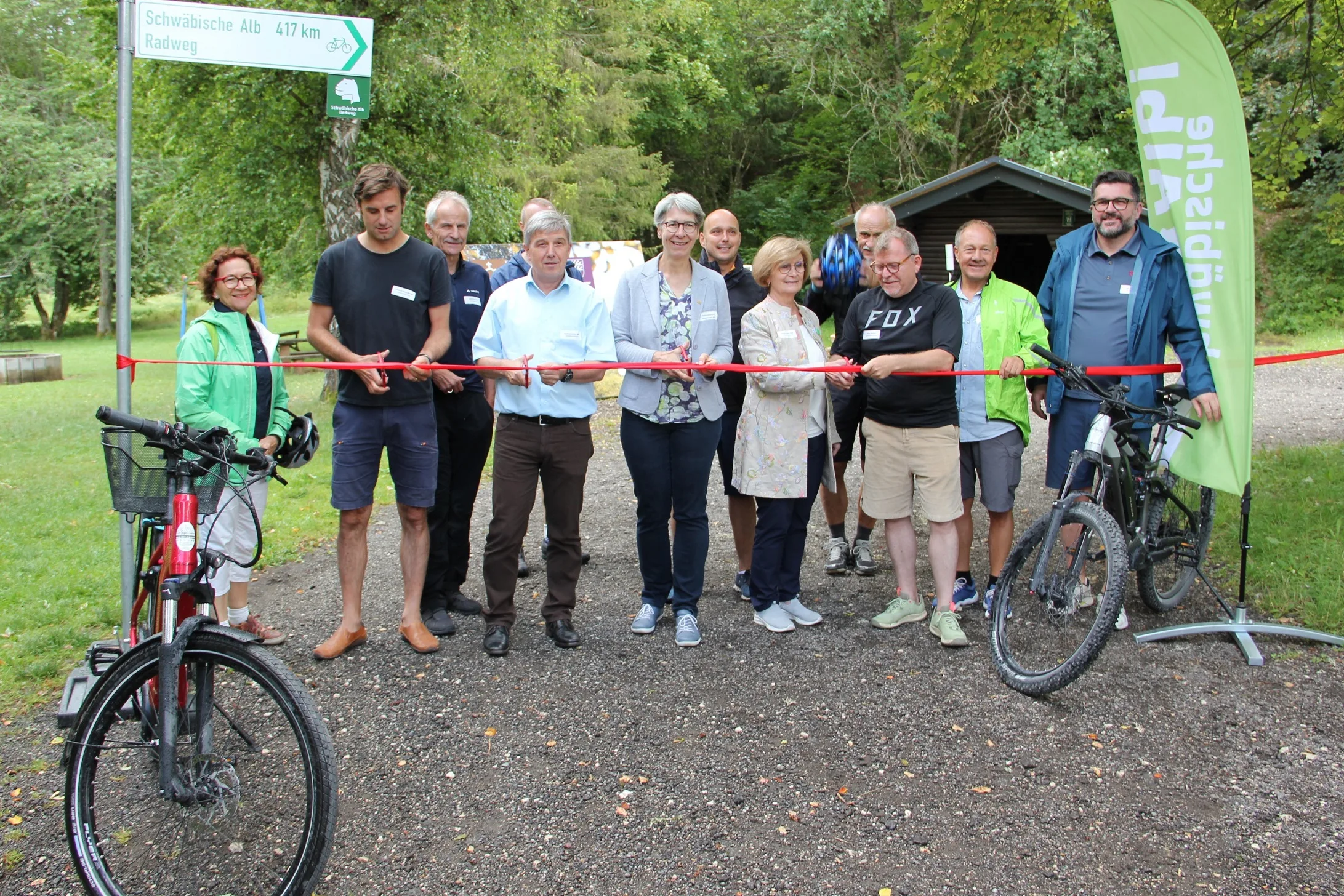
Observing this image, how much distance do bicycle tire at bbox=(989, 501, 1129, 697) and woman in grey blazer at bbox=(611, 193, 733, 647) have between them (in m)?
1.39

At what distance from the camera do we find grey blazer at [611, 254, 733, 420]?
477cm

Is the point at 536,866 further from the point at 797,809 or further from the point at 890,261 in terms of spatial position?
the point at 890,261

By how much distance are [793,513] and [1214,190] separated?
2382 millimetres

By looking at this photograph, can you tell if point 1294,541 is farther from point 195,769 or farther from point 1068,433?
point 195,769

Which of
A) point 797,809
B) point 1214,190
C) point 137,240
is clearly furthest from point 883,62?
point 797,809

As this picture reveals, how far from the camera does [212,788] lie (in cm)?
284

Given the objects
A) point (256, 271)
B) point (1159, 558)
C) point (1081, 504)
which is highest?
point (256, 271)

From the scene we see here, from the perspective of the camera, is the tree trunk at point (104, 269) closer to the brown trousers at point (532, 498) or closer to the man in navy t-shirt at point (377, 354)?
the man in navy t-shirt at point (377, 354)

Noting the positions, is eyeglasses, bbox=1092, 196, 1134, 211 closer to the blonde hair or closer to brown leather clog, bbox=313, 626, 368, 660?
the blonde hair

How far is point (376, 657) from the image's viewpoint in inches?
186

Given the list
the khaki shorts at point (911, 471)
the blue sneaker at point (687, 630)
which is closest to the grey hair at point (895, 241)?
the khaki shorts at point (911, 471)

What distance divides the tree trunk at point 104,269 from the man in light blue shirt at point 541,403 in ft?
104

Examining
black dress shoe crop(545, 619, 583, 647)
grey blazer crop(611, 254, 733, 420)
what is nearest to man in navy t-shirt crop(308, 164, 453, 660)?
black dress shoe crop(545, 619, 583, 647)

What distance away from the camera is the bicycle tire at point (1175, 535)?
4.88m
